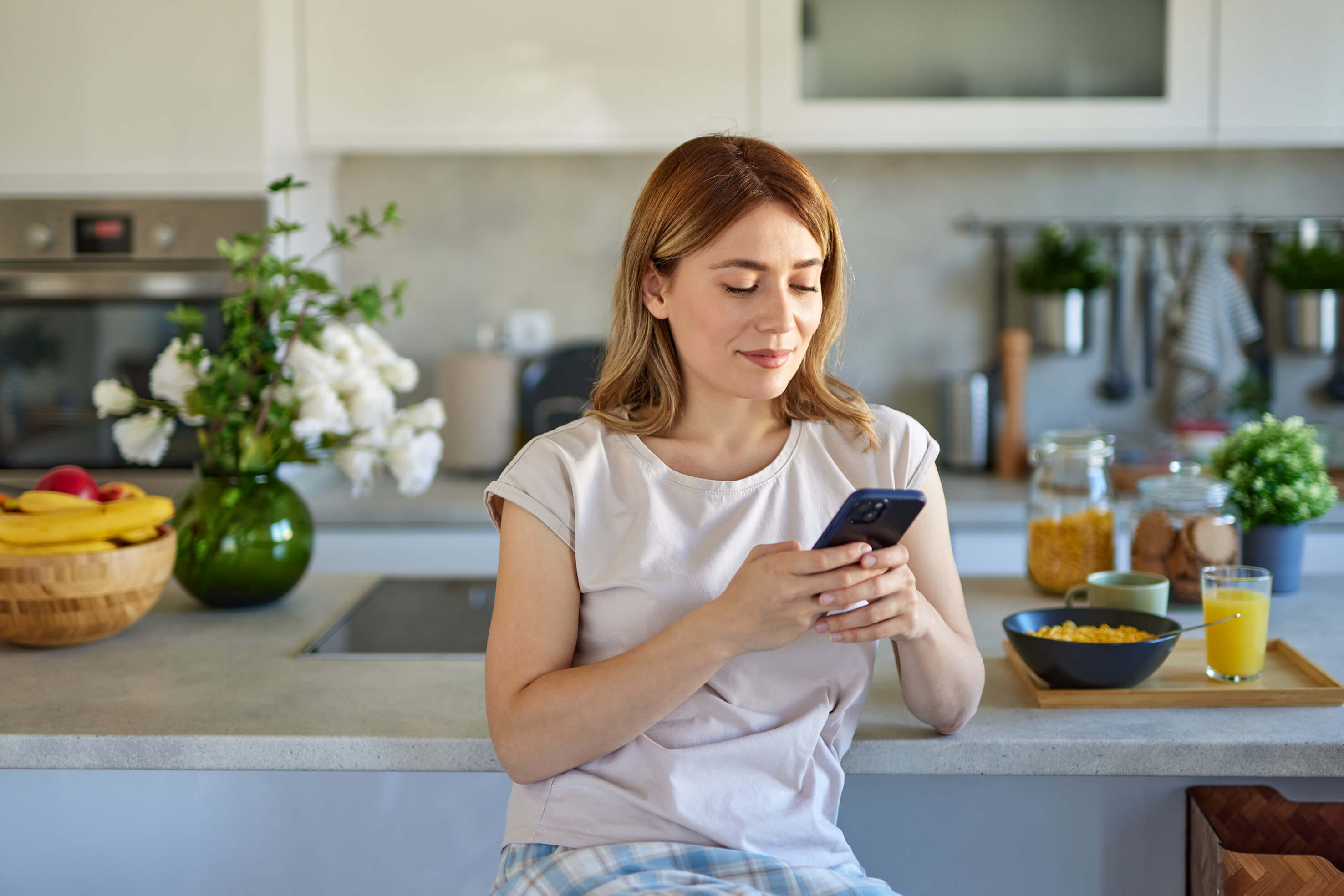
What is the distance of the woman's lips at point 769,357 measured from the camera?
3.53 feet

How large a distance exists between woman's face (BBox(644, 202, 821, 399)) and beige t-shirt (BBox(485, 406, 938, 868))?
11 centimetres

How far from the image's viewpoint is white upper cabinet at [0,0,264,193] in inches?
94.7

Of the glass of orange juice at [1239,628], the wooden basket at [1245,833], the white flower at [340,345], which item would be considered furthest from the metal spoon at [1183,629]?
the white flower at [340,345]

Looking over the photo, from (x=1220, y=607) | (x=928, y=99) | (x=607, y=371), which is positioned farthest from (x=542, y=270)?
(x=1220, y=607)

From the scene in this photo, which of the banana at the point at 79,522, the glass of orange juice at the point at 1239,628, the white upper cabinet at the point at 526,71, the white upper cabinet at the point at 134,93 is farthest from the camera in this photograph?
the white upper cabinet at the point at 526,71

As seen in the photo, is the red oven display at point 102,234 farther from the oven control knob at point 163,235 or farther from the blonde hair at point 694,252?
the blonde hair at point 694,252

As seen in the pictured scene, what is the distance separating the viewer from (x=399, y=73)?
2.53 m

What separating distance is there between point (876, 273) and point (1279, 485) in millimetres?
1565

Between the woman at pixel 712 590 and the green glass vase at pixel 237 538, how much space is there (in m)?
0.55

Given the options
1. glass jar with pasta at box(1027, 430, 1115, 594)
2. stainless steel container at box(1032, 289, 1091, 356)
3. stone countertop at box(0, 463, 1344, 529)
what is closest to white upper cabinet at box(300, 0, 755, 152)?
stone countertop at box(0, 463, 1344, 529)

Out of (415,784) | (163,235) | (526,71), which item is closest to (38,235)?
(163,235)

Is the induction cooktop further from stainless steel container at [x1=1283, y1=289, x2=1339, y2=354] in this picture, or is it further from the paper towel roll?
stainless steel container at [x1=1283, y1=289, x2=1339, y2=354]

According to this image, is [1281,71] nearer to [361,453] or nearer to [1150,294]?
[1150,294]

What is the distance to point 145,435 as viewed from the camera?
1501 millimetres
